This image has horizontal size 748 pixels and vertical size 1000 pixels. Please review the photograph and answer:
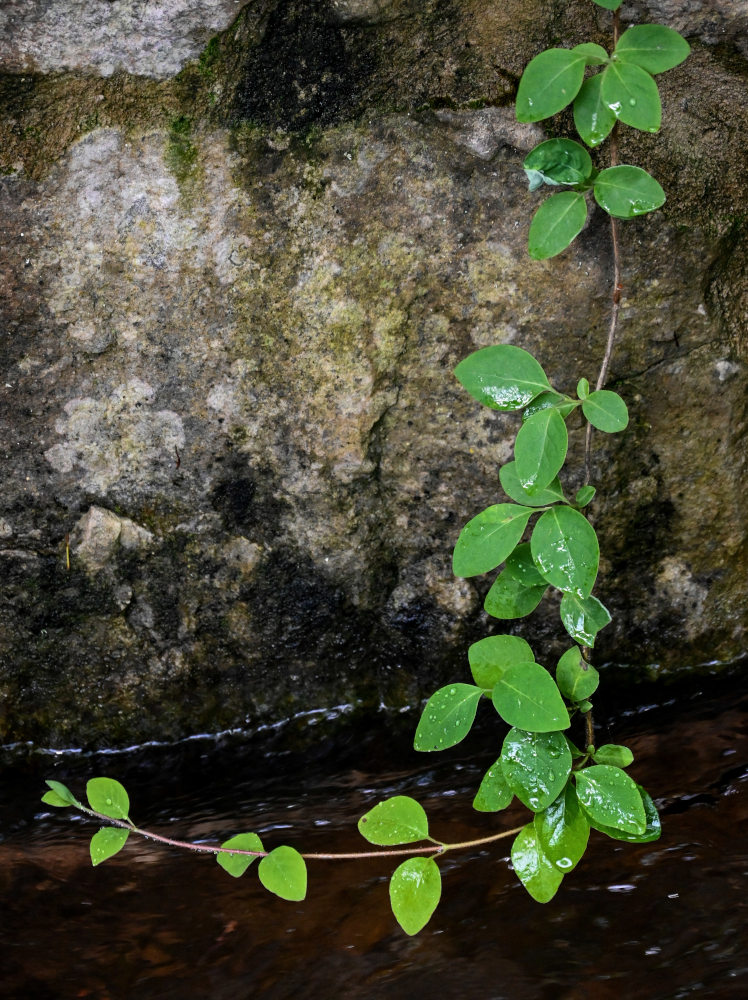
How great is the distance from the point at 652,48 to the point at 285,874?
1.25m

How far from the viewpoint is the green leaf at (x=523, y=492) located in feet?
4.36

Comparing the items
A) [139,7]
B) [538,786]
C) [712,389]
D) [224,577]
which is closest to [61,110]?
[139,7]

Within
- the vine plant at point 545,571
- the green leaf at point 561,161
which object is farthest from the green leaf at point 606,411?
the green leaf at point 561,161

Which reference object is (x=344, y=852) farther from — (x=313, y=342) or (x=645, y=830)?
(x=313, y=342)

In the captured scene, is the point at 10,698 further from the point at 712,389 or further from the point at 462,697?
the point at 712,389

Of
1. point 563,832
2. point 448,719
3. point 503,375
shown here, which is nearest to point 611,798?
point 563,832

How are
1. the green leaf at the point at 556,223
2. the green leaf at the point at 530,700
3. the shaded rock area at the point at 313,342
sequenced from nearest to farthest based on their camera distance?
1. the green leaf at the point at 530,700
2. the green leaf at the point at 556,223
3. the shaded rock area at the point at 313,342

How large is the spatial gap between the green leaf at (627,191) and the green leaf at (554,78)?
0.12 metres

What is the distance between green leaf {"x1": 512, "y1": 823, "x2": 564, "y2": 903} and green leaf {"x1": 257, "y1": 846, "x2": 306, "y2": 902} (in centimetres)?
30

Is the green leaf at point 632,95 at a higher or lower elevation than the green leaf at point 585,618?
higher

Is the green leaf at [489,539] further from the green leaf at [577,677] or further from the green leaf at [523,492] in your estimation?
the green leaf at [577,677]

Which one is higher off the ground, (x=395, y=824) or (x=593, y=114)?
(x=593, y=114)

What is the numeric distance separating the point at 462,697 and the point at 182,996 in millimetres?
578

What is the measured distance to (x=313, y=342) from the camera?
155 centimetres
